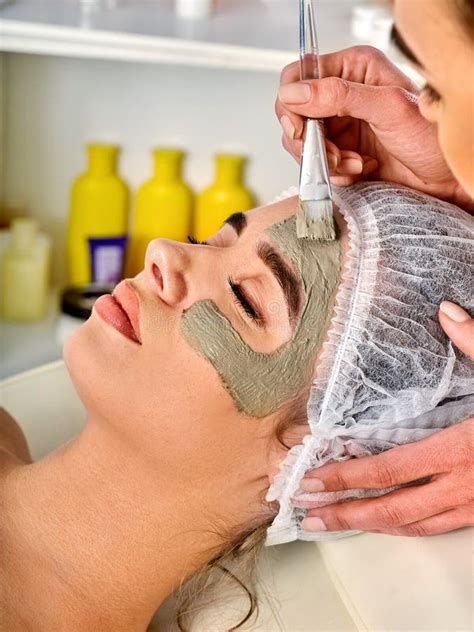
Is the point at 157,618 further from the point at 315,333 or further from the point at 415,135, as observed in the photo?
the point at 415,135

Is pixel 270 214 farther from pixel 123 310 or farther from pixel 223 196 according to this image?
pixel 223 196

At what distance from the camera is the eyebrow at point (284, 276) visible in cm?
122

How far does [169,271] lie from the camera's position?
1256 millimetres

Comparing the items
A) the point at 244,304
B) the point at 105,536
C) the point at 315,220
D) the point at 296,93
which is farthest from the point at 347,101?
the point at 105,536

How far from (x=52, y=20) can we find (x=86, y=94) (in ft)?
1.31

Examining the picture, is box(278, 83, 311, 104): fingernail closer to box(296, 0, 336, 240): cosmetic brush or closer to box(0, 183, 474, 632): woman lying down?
box(296, 0, 336, 240): cosmetic brush

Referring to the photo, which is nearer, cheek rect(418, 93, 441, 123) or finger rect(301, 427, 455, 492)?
cheek rect(418, 93, 441, 123)

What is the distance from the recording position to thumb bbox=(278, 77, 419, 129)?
49.1 inches

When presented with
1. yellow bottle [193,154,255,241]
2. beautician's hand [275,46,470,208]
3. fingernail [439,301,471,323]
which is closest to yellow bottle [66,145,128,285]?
yellow bottle [193,154,255,241]

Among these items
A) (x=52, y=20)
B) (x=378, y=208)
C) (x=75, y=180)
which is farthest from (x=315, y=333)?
(x=75, y=180)

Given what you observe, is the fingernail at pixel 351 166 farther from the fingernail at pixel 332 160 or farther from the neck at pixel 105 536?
the neck at pixel 105 536

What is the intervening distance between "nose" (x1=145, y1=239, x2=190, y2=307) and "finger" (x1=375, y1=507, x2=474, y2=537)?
481mm

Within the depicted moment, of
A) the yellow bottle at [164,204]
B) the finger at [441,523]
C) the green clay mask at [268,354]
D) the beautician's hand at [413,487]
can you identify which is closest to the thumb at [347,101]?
the green clay mask at [268,354]

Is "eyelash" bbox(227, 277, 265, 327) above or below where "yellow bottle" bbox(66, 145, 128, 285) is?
above
